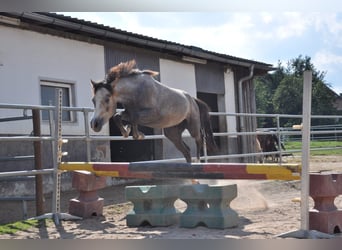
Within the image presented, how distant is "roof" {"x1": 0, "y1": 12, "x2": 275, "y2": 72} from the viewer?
5363 millimetres

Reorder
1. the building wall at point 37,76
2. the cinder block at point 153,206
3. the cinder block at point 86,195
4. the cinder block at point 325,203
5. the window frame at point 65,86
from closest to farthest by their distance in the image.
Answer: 1. the cinder block at point 325,203
2. the cinder block at point 153,206
3. the cinder block at point 86,195
4. the building wall at point 37,76
5. the window frame at point 65,86

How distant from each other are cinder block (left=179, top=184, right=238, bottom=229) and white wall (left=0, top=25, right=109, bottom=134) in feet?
8.83

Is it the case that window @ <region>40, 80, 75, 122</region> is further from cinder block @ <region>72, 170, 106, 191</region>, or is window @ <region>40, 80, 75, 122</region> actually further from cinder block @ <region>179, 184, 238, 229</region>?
cinder block @ <region>179, 184, 238, 229</region>

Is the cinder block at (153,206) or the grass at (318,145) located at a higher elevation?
the grass at (318,145)

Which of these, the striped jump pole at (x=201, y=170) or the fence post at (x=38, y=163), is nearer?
the striped jump pole at (x=201, y=170)

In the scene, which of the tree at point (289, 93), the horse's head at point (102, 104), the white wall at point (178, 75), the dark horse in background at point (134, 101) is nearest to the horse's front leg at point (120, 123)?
the dark horse in background at point (134, 101)

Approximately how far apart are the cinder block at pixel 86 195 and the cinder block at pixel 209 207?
920mm

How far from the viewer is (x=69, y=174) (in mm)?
5645

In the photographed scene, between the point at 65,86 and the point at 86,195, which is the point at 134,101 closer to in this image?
the point at 86,195

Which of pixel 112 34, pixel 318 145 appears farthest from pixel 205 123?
pixel 318 145

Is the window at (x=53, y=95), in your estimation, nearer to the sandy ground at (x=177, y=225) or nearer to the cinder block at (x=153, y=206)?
the sandy ground at (x=177, y=225)

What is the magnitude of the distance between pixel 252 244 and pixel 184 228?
705mm

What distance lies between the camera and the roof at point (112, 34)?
536cm

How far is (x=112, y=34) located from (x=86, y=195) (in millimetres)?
2864
